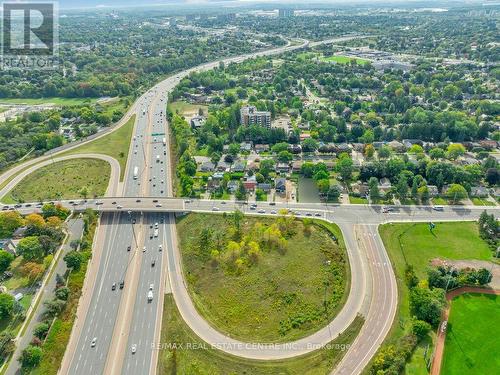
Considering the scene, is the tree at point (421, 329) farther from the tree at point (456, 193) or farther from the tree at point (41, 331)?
the tree at point (41, 331)

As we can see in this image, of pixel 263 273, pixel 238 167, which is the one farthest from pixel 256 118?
pixel 263 273

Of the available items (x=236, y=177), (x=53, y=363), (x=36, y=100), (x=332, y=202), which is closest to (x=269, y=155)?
(x=236, y=177)

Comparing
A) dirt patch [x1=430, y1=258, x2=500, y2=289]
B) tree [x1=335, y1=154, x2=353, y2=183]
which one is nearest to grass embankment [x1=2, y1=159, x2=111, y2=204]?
tree [x1=335, y1=154, x2=353, y2=183]

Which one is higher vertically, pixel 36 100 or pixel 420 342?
pixel 36 100

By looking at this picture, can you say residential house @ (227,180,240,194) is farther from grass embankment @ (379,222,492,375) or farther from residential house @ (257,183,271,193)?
grass embankment @ (379,222,492,375)

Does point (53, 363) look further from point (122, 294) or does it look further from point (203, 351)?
point (203, 351)

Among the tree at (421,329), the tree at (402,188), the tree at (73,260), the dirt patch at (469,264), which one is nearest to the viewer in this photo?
the tree at (421,329)

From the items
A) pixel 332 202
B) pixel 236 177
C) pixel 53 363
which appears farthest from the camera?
pixel 236 177

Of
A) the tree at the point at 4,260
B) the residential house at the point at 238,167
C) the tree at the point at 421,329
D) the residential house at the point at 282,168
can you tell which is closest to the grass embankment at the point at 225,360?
the tree at the point at 421,329
